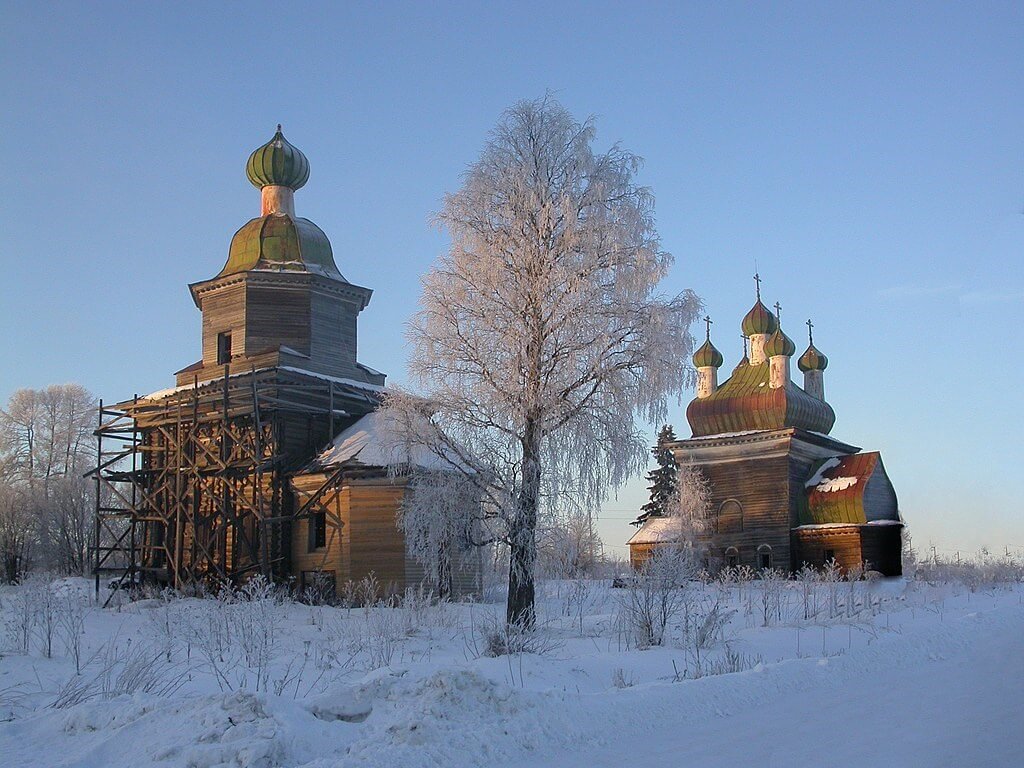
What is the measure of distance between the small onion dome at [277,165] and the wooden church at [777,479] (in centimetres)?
1561

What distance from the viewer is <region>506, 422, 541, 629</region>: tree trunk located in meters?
15.3

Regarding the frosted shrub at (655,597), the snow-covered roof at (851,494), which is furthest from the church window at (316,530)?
the snow-covered roof at (851,494)

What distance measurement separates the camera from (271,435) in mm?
25562

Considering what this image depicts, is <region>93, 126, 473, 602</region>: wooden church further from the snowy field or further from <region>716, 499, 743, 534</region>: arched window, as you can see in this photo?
<region>716, 499, 743, 534</region>: arched window

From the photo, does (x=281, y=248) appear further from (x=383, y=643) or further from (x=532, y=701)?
(x=532, y=701)

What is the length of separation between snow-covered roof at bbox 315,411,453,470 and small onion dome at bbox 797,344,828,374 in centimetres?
2170

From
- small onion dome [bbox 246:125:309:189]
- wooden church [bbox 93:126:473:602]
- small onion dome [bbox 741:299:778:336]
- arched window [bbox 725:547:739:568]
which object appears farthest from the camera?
small onion dome [bbox 741:299:778:336]

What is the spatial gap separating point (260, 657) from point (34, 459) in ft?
123

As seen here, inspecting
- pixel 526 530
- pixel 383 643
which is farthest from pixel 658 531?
pixel 383 643

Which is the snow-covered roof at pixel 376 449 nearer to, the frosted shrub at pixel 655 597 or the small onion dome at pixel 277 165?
the frosted shrub at pixel 655 597

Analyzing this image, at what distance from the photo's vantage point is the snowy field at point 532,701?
21.5 feet

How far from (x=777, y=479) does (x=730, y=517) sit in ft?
7.24

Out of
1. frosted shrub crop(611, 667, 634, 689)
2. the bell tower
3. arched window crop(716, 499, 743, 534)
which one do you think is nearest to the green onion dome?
the bell tower

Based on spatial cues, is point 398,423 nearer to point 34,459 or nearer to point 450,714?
point 450,714
